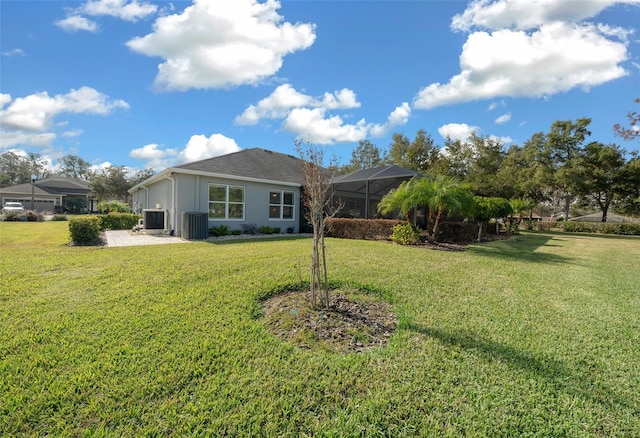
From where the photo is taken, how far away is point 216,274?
18.2 ft

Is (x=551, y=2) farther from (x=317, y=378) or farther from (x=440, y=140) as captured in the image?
(x=440, y=140)

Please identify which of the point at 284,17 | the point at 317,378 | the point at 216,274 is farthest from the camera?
the point at 284,17

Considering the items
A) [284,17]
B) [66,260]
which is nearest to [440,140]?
[284,17]

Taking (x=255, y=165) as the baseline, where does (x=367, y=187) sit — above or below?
below

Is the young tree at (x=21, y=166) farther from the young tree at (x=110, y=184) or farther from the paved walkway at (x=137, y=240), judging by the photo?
the paved walkway at (x=137, y=240)

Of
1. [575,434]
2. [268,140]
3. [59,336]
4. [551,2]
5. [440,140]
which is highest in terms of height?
[440,140]

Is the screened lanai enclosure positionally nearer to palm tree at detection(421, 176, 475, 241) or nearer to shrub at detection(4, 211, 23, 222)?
palm tree at detection(421, 176, 475, 241)

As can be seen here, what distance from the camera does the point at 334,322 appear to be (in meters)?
3.64

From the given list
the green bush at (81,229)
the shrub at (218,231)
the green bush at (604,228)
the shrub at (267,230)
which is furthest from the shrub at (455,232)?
the green bush at (604,228)

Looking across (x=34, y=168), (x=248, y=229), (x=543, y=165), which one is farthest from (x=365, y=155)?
(x=34, y=168)

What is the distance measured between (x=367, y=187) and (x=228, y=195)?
6.58 metres

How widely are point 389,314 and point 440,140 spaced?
100ft

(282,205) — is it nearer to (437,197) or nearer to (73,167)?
(437,197)

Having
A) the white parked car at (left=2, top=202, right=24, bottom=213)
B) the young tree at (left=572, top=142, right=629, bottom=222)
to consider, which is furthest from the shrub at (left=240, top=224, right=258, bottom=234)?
the young tree at (left=572, top=142, right=629, bottom=222)
